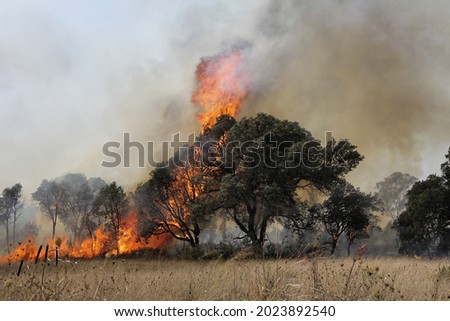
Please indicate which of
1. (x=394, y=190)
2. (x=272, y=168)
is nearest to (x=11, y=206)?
(x=272, y=168)

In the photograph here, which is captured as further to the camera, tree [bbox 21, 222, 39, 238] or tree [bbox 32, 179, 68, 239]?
tree [bbox 21, 222, 39, 238]

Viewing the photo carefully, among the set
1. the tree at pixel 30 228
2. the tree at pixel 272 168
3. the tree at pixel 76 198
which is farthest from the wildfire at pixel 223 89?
the tree at pixel 30 228

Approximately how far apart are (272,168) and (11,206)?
32276 millimetres

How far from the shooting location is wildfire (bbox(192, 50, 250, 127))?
36062mm

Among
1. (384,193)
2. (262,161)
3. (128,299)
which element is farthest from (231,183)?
(384,193)

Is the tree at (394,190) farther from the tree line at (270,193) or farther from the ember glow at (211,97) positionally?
the ember glow at (211,97)

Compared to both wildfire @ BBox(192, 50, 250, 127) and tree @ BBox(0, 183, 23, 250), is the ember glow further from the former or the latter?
tree @ BBox(0, 183, 23, 250)

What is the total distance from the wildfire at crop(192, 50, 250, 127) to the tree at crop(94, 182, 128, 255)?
→ 10360 mm

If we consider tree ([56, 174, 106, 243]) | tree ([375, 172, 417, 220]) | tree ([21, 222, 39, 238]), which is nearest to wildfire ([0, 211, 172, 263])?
tree ([56, 174, 106, 243])

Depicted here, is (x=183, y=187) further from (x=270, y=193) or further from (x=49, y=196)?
(x=49, y=196)

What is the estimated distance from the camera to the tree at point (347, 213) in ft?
115

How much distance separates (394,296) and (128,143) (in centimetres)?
2915

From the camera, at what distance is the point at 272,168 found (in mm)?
31828
